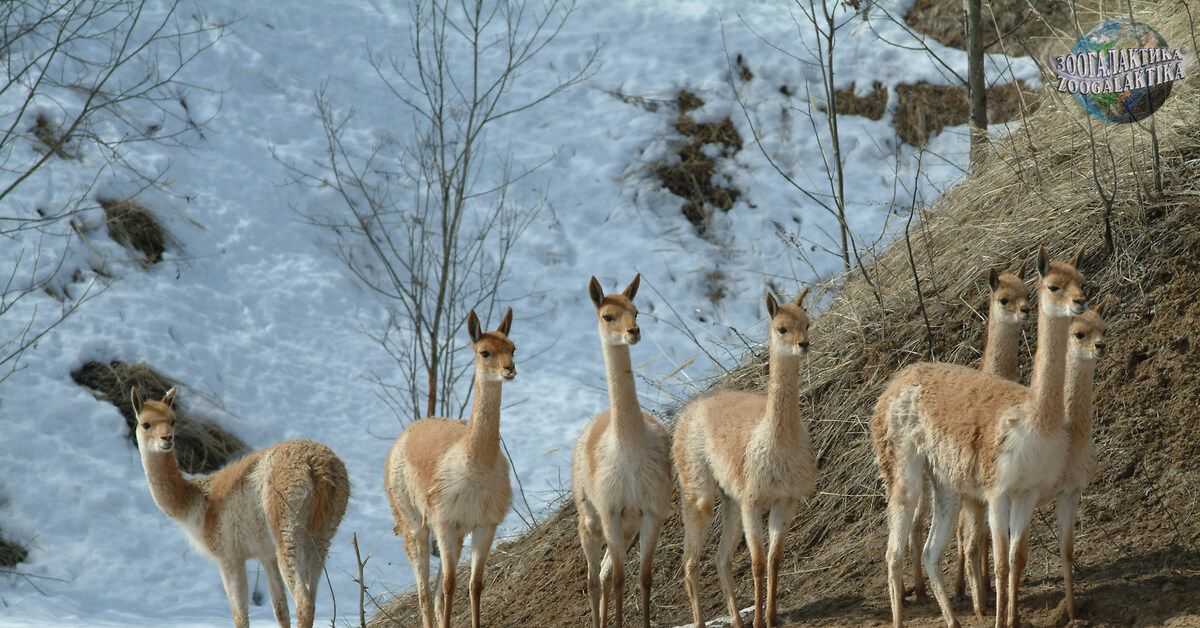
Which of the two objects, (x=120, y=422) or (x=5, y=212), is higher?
(x=5, y=212)

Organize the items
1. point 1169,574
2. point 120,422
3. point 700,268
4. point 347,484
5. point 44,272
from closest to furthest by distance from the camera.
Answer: point 1169,574 → point 347,484 → point 120,422 → point 44,272 → point 700,268

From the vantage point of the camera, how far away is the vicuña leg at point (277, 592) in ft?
25.7

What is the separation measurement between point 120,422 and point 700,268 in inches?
312

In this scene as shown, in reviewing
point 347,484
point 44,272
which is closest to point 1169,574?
point 347,484

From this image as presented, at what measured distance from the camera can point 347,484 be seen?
801 centimetres

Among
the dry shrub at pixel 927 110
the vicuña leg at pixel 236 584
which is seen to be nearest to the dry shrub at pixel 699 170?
the dry shrub at pixel 927 110

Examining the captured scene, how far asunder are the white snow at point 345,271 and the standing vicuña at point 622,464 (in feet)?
12.9

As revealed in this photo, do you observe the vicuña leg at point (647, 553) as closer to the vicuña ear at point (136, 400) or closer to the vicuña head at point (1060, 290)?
the vicuña head at point (1060, 290)

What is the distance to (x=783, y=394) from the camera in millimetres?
6348

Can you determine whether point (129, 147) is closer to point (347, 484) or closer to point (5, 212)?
point (5, 212)

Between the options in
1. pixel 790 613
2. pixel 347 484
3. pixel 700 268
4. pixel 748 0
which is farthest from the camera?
pixel 748 0

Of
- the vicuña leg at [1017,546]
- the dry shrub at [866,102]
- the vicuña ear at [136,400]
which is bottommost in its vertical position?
the vicuña leg at [1017,546]

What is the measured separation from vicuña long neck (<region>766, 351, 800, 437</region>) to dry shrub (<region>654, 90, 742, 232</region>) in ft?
32.1

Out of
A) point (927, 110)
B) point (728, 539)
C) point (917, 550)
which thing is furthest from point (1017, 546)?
point (927, 110)
